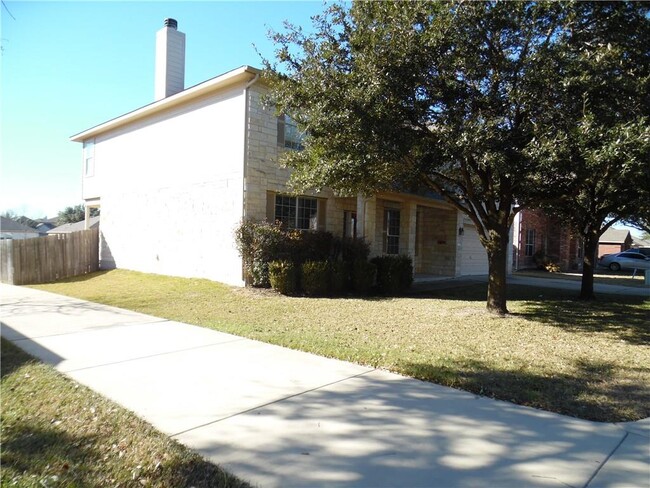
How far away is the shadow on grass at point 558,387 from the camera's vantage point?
4.22 m

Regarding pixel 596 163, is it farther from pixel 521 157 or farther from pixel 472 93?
pixel 472 93

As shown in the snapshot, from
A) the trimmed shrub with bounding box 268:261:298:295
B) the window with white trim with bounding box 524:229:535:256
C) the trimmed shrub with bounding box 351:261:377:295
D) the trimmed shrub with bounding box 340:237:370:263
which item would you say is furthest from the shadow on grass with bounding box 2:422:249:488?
the window with white trim with bounding box 524:229:535:256

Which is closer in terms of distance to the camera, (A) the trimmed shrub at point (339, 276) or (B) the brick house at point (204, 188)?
(A) the trimmed shrub at point (339, 276)

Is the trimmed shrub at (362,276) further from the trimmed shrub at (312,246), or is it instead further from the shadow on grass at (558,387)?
the shadow on grass at (558,387)

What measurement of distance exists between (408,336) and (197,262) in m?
8.68

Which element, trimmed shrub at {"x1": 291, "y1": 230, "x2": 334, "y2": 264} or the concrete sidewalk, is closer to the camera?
the concrete sidewalk

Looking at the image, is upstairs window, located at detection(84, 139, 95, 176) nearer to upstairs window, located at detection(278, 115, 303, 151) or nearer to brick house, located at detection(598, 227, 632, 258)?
upstairs window, located at detection(278, 115, 303, 151)

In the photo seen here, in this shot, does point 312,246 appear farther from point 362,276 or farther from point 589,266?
point 589,266

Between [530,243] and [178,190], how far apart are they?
2292 cm

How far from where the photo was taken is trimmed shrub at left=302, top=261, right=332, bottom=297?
12.0 meters

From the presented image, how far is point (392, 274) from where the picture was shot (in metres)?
13.6

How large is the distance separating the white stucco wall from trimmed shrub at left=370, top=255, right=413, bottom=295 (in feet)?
13.7

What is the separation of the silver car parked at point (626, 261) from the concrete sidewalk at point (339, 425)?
3353cm

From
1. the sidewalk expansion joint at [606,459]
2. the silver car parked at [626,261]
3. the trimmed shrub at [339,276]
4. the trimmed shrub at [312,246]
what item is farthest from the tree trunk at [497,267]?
the silver car parked at [626,261]
